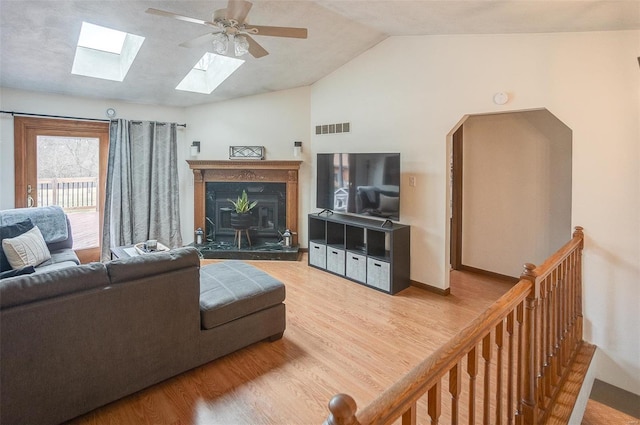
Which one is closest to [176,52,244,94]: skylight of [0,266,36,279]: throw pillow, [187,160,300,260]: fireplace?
[187,160,300,260]: fireplace

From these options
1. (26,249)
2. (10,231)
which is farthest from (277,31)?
(10,231)

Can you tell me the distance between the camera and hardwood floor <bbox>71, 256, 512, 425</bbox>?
2155 mm

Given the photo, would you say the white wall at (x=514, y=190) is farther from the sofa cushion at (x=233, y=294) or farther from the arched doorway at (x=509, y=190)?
the sofa cushion at (x=233, y=294)

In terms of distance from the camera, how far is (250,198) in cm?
600

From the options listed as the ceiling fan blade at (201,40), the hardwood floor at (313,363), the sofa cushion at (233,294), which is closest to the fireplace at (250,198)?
the hardwood floor at (313,363)

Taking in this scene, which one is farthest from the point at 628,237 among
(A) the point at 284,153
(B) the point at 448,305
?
(A) the point at 284,153

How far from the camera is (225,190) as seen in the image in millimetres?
6055

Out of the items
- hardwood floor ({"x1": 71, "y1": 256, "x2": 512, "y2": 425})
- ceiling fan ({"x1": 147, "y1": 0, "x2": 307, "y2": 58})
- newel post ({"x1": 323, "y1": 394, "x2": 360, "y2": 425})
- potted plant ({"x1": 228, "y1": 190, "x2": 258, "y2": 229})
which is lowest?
hardwood floor ({"x1": 71, "y1": 256, "x2": 512, "y2": 425})

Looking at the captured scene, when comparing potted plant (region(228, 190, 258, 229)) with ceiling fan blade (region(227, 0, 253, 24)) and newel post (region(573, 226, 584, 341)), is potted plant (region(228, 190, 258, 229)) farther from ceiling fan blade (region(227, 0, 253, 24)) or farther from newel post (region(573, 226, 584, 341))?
newel post (region(573, 226, 584, 341))

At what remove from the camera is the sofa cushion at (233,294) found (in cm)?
260

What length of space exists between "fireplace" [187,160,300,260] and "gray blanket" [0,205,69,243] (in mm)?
1953

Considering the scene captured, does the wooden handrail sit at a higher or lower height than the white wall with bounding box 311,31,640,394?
lower

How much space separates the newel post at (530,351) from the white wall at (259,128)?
431cm

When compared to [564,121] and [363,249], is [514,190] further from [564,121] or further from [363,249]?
[363,249]
